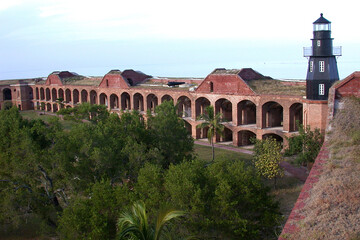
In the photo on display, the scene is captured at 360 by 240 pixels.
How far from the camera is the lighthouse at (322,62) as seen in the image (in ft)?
84.0

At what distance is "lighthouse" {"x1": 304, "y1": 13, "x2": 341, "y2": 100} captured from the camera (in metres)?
25.6

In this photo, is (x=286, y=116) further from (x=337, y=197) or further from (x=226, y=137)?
(x=337, y=197)

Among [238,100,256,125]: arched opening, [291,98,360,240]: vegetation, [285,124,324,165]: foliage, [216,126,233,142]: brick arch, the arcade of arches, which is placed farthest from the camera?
[216,126,233,142]: brick arch

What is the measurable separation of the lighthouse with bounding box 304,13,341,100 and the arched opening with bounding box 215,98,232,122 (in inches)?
476

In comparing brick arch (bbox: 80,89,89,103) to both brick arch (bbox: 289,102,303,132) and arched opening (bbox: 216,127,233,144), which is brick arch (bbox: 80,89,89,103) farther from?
brick arch (bbox: 289,102,303,132)

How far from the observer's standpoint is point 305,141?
24188 mm

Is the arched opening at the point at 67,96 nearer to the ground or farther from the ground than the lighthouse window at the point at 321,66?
nearer to the ground

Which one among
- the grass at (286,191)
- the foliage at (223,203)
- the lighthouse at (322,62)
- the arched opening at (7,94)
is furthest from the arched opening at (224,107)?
the arched opening at (7,94)

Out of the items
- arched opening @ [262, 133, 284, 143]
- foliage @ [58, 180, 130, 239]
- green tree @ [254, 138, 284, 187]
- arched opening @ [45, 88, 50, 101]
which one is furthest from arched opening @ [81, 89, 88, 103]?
foliage @ [58, 180, 130, 239]

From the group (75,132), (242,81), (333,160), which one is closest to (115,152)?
(75,132)

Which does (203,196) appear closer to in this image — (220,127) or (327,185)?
(327,185)

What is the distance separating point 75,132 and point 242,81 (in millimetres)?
17494

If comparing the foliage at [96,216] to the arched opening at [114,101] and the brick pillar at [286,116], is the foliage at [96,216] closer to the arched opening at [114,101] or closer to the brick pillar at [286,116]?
Result: the brick pillar at [286,116]

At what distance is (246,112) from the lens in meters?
35.9
